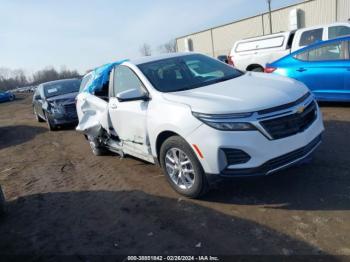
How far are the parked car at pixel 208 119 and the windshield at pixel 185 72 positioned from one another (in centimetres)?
1

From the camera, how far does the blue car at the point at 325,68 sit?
750cm

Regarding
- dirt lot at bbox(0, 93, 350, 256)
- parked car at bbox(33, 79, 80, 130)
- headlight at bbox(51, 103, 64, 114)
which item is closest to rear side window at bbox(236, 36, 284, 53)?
parked car at bbox(33, 79, 80, 130)

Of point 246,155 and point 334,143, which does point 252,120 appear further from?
point 334,143

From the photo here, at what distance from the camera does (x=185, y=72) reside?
16.9ft

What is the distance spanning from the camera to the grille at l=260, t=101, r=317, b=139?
12.2 feet

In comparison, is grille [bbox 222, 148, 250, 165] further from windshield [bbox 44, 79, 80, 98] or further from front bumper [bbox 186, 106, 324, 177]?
windshield [bbox 44, 79, 80, 98]

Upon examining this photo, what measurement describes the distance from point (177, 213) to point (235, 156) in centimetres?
102

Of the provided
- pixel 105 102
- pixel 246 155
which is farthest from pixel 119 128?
pixel 246 155

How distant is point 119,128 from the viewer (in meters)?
5.54

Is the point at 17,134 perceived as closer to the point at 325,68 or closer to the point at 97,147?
the point at 97,147

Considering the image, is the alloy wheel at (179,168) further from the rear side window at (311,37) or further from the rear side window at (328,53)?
the rear side window at (311,37)

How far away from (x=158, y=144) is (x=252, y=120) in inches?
56.5

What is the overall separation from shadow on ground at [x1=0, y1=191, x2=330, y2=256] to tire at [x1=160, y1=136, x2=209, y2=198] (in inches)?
7.5

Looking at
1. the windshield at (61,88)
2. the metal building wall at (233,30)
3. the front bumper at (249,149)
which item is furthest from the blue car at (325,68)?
the metal building wall at (233,30)
